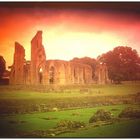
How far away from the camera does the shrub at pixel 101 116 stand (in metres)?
4.83

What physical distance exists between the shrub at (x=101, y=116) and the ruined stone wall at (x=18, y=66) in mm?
1191

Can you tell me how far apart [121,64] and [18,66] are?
62.8 inches

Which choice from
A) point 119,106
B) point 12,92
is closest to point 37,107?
point 12,92

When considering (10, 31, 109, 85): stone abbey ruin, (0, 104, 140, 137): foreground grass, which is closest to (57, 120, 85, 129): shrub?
(0, 104, 140, 137): foreground grass

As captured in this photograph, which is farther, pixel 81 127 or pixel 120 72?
pixel 120 72

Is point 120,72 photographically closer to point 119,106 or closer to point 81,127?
point 119,106

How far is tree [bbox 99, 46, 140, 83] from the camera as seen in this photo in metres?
5.01

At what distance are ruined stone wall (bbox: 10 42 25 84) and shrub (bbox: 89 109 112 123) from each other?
1191 millimetres

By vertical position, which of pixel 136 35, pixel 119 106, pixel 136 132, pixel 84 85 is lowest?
pixel 136 132

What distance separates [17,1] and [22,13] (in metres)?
0.19

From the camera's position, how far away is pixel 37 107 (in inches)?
189

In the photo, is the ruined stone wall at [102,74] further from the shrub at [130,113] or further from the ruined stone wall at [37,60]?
the ruined stone wall at [37,60]

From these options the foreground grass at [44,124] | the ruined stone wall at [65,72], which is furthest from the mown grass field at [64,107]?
the ruined stone wall at [65,72]

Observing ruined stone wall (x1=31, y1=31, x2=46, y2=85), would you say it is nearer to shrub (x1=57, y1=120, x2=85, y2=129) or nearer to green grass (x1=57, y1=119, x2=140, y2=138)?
shrub (x1=57, y1=120, x2=85, y2=129)
